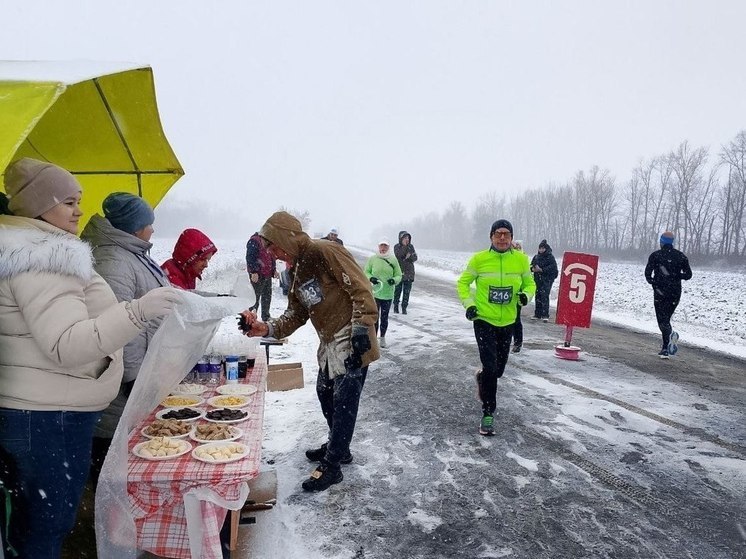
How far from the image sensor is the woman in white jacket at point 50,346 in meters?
1.90

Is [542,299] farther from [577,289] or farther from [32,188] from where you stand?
[32,188]

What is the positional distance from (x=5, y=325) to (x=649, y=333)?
12.8m

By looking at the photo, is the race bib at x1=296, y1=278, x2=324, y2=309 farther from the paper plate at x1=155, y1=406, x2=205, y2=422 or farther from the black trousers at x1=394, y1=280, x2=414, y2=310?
the black trousers at x1=394, y1=280, x2=414, y2=310

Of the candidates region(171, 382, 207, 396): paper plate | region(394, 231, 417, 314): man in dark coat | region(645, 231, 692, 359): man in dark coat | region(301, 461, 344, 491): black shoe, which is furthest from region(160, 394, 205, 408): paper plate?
region(394, 231, 417, 314): man in dark coat

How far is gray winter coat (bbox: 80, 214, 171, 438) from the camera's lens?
2.93 m

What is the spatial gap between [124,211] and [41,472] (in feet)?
5.55

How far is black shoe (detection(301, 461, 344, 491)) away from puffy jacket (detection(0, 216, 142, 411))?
2256mm

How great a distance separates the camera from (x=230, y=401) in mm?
3580

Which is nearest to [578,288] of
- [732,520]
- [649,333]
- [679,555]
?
[649,333]

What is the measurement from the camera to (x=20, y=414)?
2.01m

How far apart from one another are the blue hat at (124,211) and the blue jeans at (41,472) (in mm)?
1447

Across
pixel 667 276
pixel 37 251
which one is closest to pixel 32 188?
pixel 37 251

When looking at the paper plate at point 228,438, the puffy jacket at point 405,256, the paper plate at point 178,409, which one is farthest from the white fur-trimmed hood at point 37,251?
the puffy jacket at point 405,256

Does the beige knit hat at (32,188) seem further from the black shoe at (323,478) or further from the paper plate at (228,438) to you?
the black shoe at (323,478)
